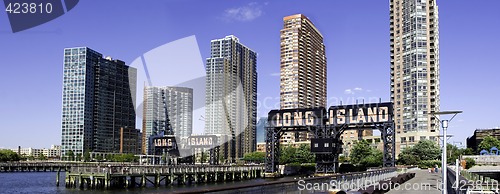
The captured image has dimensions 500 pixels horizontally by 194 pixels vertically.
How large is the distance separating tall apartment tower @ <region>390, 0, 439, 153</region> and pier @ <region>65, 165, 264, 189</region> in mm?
81327

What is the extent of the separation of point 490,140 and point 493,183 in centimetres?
14462

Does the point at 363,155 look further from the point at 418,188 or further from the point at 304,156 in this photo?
the point at 418,188

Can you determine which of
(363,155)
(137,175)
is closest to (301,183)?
(137,175)

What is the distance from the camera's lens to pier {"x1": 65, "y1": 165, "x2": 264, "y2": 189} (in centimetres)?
6962

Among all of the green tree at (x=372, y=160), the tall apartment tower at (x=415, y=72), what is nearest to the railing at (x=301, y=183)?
the green tree at (x=372, y=160)

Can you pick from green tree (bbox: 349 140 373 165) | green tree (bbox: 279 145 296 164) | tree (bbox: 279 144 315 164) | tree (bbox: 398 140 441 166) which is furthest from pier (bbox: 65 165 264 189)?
tree (bbox: 398 140 441 166)

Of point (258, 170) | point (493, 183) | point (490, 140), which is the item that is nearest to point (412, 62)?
point (490, 140)

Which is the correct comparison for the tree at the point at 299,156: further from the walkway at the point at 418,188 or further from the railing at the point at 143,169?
the walkway at the point at 418,188

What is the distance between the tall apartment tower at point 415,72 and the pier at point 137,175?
81.3 meters

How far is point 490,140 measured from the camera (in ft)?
541

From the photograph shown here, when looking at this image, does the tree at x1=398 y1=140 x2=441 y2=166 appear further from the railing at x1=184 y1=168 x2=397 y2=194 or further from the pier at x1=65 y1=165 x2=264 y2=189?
the railing at x1=184 y1=168 x2=397 y2=194

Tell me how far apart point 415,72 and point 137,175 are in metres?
116

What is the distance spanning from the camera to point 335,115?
96625mm

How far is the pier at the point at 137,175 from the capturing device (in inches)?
2741
